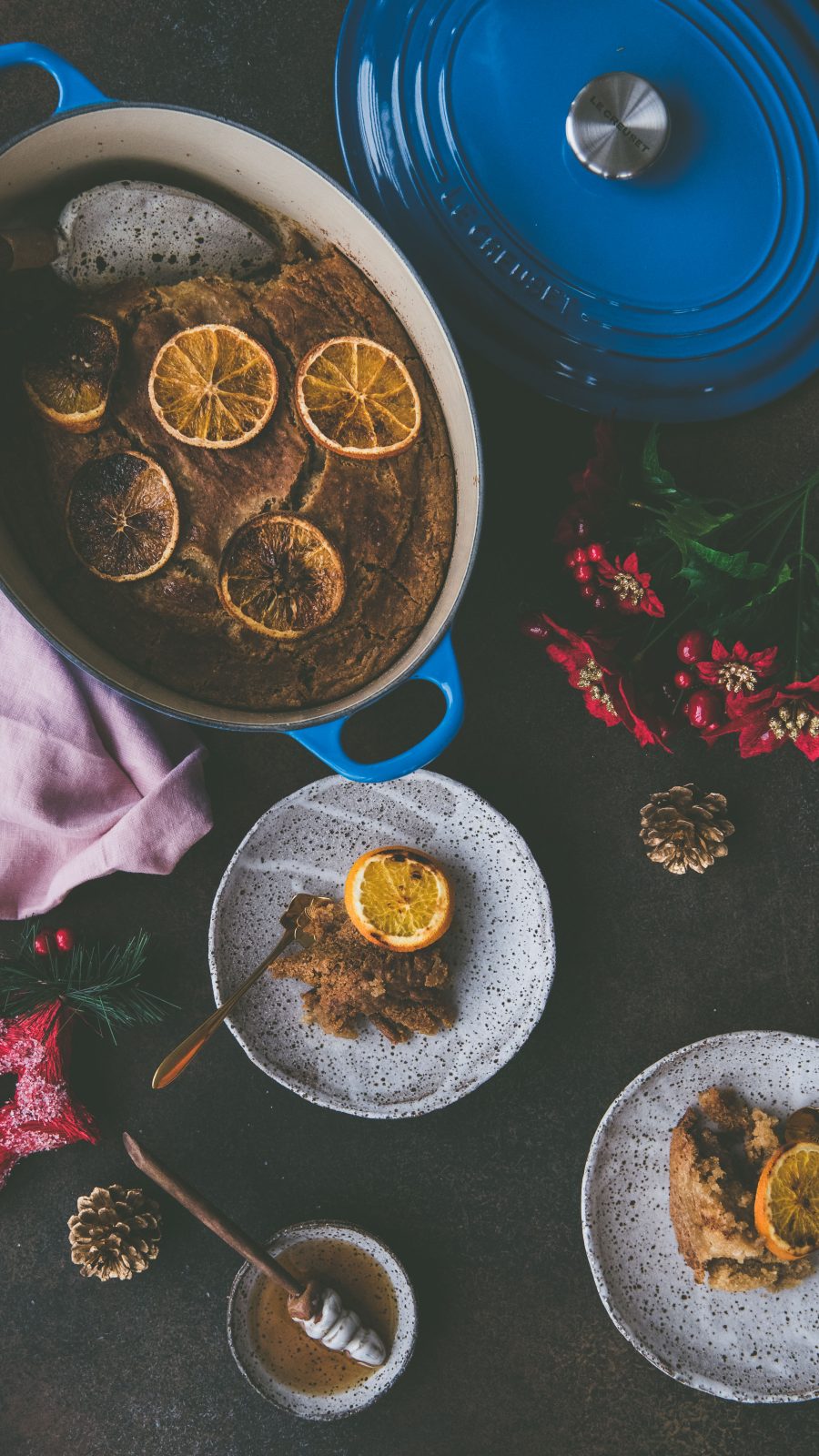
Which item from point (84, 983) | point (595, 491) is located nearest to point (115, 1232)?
point (84, 983)

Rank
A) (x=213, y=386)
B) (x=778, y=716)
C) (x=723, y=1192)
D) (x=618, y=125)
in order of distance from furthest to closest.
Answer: (x=723, y=1192) < (x=778, y=716) < (x=213, y=386) < (x=618, y=125)

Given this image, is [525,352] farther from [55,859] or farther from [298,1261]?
[298,1261]

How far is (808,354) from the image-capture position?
57.7 inches

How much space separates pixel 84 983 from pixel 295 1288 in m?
0.66

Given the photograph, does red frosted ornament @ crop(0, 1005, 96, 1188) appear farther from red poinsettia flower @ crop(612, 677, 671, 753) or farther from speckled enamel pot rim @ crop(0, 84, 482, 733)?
red poinsettia flower @ crop(612, 677, 671, 753)

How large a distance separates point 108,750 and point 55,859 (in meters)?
0.23

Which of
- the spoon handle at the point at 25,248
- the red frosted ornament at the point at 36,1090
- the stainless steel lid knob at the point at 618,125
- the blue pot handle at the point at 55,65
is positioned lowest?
the red frosted ornament at the point at 36,1090

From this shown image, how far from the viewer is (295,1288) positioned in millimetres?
1637

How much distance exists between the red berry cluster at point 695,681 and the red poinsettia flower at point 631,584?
0.07 m

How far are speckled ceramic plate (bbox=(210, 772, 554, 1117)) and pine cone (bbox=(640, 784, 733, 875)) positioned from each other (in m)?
0.23

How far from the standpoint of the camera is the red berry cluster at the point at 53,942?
1746 mm

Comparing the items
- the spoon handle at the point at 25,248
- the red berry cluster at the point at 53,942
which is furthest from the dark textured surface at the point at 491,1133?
the spoon handle at the point at 25,248

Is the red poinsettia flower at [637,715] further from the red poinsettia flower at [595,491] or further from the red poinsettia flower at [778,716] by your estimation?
the red poinsettia flower at [595,491]

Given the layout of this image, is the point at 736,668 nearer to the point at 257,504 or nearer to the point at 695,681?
the point at 695,681
